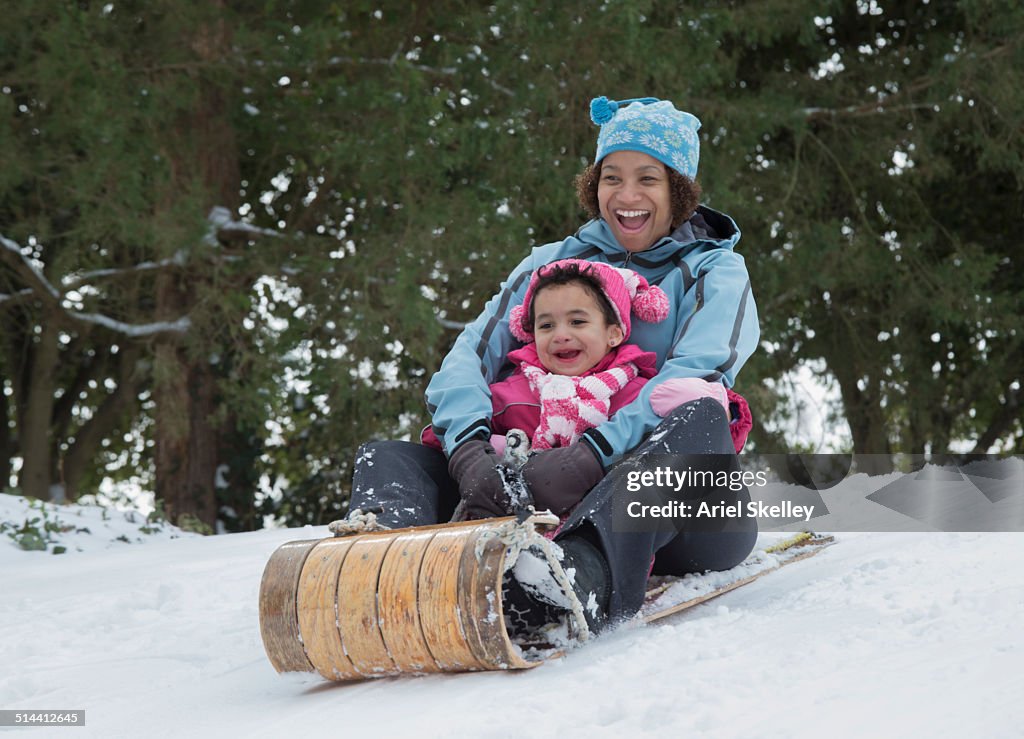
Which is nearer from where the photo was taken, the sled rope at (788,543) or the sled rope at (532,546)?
the sled rope at (532,546)

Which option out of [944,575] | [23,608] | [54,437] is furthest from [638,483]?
[54,437]

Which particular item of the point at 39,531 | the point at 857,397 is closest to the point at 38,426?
the point at 39,531

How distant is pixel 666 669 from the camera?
2246 millimetres

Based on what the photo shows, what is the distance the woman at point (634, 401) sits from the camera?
2.56 meters

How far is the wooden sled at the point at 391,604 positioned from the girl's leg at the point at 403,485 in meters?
0.22

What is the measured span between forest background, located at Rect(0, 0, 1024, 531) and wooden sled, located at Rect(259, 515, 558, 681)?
13.1ft

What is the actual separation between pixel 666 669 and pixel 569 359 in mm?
921

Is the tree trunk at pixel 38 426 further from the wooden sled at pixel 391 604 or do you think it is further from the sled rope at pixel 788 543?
the wooden sled at pixel 391 604

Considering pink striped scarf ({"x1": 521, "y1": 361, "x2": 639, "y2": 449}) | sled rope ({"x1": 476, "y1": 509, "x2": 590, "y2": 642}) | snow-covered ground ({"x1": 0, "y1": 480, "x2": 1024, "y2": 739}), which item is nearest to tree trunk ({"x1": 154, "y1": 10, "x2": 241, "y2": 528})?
snow-covered ground ({"x1": 0, "y1": 480, "x2": 1024, "y2": 739})

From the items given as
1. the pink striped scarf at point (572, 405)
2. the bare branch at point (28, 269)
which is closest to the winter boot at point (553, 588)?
the pink striped scarf at point (572, 405)

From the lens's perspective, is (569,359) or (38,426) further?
(38,426)

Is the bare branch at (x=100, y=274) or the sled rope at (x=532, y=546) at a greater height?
the bare branch at (x=100, y=274)

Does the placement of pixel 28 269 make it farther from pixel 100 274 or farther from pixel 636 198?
pixel 636 198

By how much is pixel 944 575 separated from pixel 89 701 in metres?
1.91
